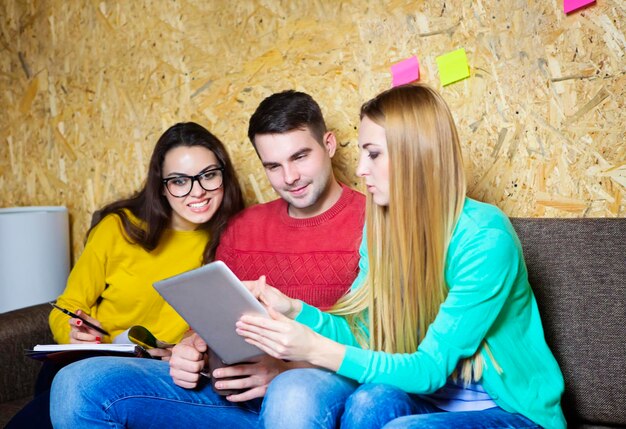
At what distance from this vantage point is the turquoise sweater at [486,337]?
4.21 feet

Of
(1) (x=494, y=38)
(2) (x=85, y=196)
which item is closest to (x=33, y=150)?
Result: (2) (x=85, y=196)

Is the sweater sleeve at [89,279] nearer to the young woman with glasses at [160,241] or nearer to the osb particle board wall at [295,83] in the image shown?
the young woman with glasses at [160,241]

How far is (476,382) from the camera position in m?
1.38

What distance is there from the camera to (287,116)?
181cm

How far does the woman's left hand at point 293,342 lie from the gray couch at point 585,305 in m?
0.55

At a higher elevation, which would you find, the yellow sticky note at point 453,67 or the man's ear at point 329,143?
the yellow sticky note at point 453,67

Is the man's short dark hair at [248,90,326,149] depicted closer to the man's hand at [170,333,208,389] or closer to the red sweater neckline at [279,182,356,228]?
the red sweater neckline at [279,182,356,228]

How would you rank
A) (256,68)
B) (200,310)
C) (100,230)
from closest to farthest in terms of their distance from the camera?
(200,310) → (100,230) → (256,68)

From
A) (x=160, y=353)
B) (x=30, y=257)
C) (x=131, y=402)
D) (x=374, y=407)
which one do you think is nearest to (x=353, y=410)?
(x=374, y=407)

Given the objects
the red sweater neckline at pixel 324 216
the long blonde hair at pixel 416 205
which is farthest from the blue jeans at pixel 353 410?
the red sweater neckline at pixel 324 216

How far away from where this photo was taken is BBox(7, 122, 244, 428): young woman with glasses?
202cm

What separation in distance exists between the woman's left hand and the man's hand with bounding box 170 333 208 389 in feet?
0.90

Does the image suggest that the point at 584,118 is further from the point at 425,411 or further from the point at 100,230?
the point at 100,230

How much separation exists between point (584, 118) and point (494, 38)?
32cm
